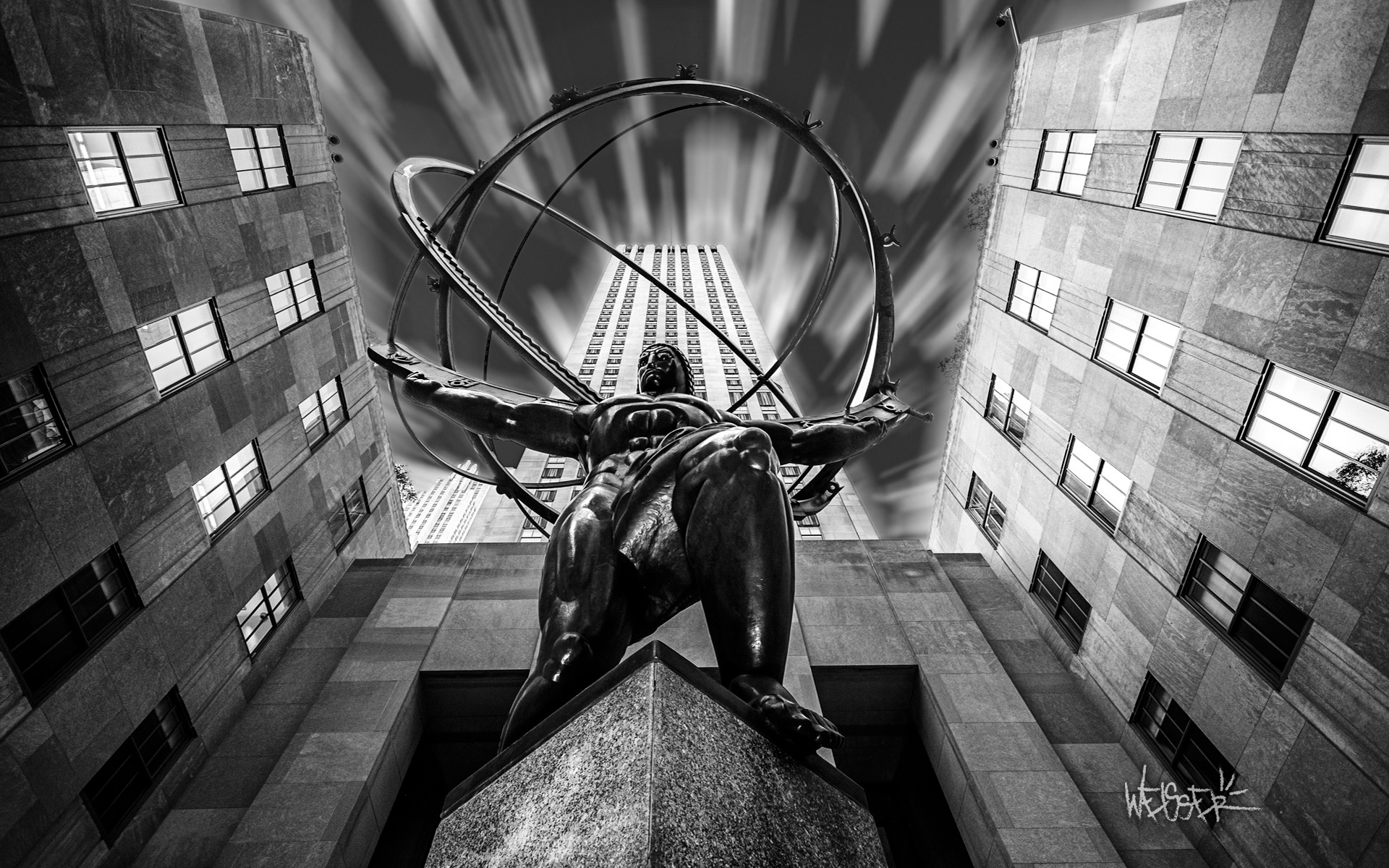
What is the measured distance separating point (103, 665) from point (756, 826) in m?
9.27

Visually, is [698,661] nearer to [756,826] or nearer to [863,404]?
[863,404]

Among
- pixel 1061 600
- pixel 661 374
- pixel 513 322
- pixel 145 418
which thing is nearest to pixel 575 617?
pixel 661 374

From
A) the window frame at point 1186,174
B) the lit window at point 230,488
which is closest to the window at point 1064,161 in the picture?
the window frame at point 1186,174

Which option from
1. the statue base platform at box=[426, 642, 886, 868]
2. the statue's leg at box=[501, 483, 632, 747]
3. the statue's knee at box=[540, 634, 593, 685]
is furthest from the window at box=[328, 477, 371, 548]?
the statue base platform at box=[426, 642, 886, 868]

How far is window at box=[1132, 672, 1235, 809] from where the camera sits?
8.37 metres

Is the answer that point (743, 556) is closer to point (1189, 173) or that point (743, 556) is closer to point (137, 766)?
point (137, 766)

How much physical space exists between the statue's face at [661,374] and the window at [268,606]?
8.74m

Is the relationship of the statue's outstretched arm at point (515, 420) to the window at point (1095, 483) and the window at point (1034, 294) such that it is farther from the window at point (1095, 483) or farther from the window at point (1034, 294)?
the window at point (1034, 294)

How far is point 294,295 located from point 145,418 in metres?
4.73

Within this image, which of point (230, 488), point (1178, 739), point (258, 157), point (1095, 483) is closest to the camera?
point (1178, 739)

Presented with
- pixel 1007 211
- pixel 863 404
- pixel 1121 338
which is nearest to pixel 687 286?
pixel 1007 211

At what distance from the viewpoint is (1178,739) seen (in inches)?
352

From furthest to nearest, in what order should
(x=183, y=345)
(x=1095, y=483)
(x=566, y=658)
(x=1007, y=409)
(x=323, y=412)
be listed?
1. (x=1007, y=409)
2. (x=323, y=412)
3. (x=1095, y=483)
4. (x=183, y=345)
5. (x=566, y=658)

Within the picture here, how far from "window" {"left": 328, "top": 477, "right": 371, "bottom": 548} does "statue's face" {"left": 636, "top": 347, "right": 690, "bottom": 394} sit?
33.3ft
